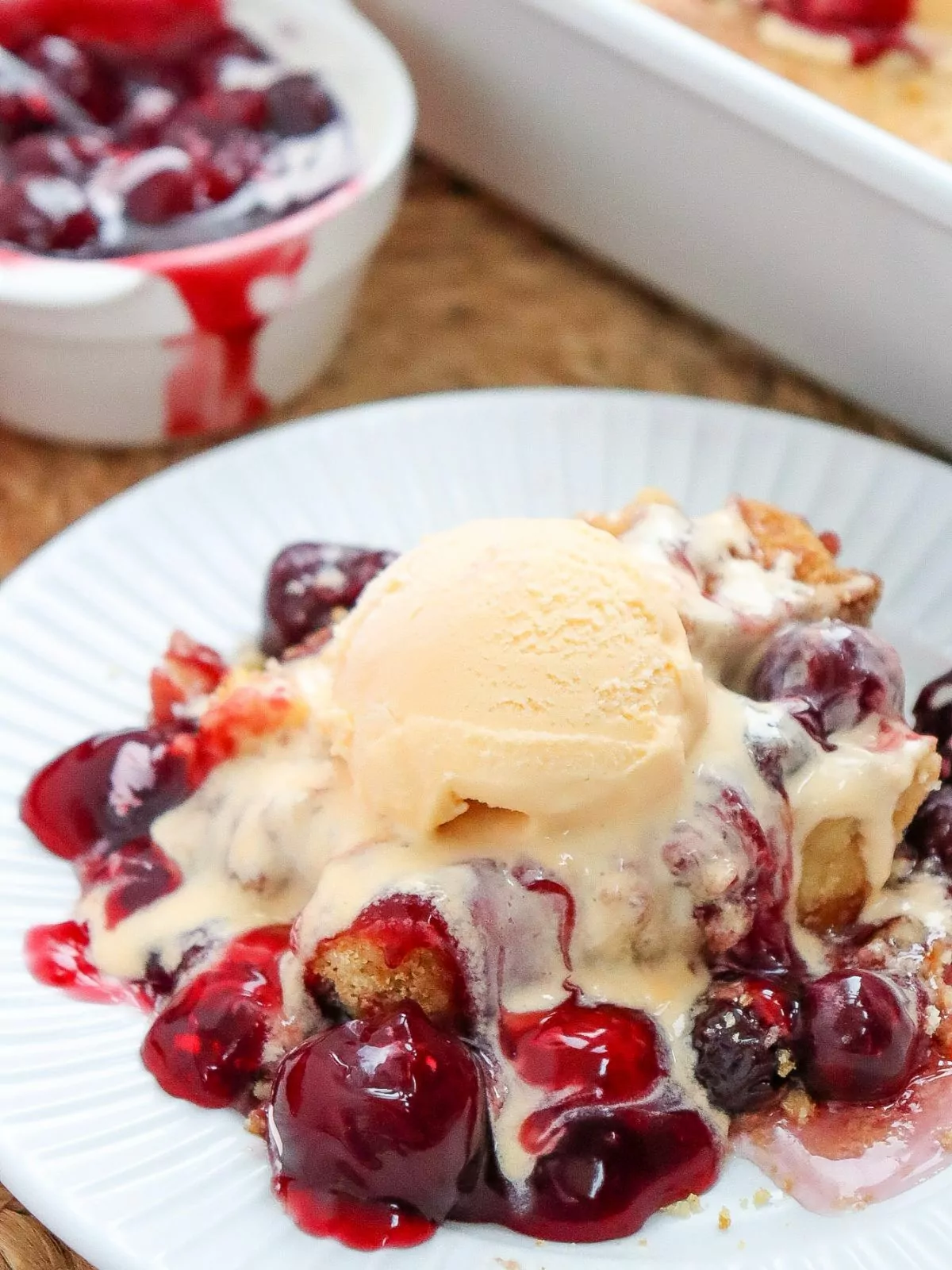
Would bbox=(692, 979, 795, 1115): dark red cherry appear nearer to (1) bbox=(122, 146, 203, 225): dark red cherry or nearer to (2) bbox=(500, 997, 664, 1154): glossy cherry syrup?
(2) bbox=(500, 997, 664, 1154): glossy cherry syrup

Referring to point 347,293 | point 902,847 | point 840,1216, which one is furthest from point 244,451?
point 840,1216

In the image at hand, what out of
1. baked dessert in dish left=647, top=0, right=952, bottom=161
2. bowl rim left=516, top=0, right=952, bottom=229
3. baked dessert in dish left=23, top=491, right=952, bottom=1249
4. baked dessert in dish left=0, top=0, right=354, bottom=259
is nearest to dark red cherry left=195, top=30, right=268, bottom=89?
baked dessert in dish left=0, top=0, right=354, bottom=259

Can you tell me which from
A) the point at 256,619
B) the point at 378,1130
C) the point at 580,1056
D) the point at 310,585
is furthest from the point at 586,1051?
the point at 256,619

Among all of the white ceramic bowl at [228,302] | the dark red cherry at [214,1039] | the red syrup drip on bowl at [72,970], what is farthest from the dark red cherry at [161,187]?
the dark red cherry at [214,1039]

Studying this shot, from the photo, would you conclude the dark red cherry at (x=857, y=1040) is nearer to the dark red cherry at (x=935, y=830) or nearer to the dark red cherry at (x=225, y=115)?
the dark red cherry at (x=935, y=830)

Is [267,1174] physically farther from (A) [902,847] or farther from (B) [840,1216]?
(A) [902,847]

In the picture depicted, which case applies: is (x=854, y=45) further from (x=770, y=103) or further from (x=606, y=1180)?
(x=606, y=1180)
